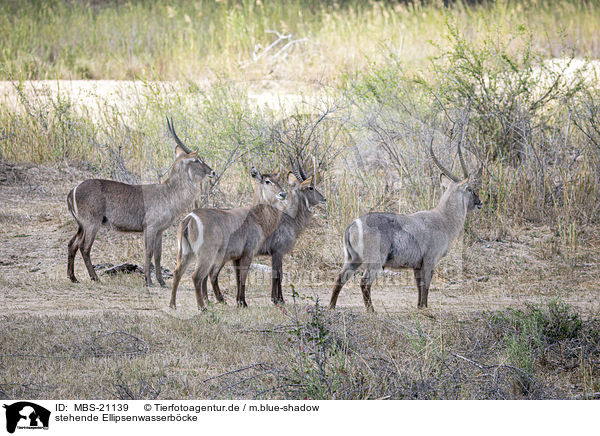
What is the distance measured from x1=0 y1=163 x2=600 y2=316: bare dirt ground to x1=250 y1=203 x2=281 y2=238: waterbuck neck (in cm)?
57

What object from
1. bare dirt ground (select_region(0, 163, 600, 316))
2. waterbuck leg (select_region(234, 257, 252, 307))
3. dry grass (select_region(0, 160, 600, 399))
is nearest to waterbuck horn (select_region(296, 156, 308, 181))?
bare dirt ground (select_region(0, 163, 600, 316))

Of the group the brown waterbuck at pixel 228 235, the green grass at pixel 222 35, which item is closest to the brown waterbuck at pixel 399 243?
the brown waterbuck at pixel 228 235

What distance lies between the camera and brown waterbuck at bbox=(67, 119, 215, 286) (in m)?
6.39

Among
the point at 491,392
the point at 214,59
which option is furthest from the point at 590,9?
the point at 491,392

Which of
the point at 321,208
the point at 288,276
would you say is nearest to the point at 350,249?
the point at 288,276

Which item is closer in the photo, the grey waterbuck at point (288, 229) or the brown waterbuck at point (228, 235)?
the brown waterbuck at point (228, 235)

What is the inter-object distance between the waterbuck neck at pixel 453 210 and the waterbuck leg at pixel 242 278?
4.98ft

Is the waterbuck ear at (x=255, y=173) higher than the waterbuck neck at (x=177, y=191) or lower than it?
higher

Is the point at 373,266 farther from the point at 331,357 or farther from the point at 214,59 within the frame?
the point at 214,59

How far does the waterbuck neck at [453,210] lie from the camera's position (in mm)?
5707

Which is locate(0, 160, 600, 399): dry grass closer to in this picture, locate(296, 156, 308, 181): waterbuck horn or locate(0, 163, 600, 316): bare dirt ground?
locate(0, 163, 600, 316): bare dirt ground

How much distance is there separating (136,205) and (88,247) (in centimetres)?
56

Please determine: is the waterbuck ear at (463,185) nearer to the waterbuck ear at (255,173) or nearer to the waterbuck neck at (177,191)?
the waterbuck ear at (255,173)
